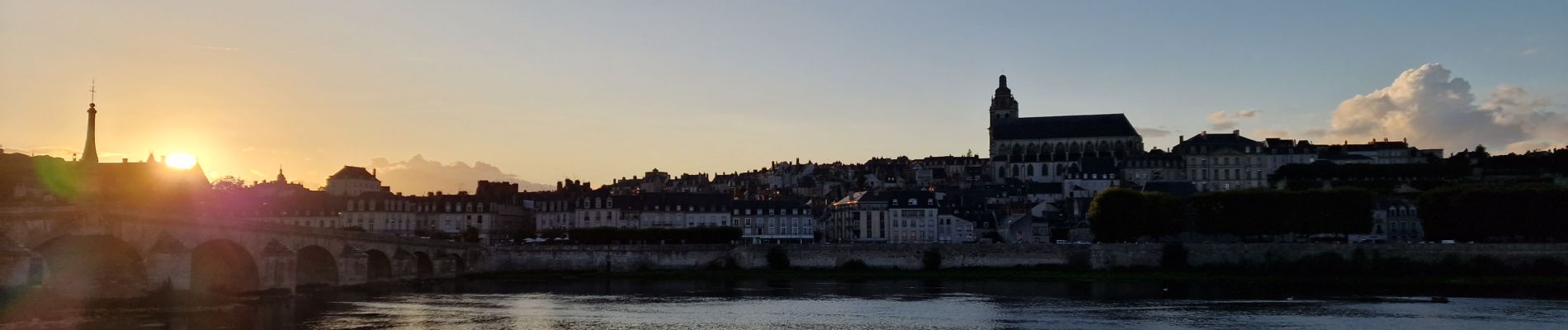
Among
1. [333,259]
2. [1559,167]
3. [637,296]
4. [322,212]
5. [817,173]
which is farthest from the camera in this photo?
[817,173]

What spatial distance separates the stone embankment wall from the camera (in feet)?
232

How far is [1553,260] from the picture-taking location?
68.4 metres

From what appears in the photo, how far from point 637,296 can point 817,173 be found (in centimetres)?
9621

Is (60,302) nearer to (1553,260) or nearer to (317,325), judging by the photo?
(317,325)

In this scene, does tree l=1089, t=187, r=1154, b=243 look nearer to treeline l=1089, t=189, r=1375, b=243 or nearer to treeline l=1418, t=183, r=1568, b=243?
treeline l=1089, t=189, r=1375, b=243

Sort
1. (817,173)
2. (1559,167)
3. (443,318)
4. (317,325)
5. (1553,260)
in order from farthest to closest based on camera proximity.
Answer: (817,173) < (1559,167) < (1553,260) < (443,318) < (317,325)

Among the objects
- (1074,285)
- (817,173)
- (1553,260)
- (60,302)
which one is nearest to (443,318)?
(60,302)

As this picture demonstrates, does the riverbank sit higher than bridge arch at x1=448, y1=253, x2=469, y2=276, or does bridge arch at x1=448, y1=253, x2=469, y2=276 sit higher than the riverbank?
bridge arch at x1=448, y1=253, x2=469, y2=276

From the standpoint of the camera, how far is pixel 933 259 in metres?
76.9

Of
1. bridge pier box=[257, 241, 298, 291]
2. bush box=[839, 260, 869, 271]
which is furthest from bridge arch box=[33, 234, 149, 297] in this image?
bush box=[839, 260, 869, 271]

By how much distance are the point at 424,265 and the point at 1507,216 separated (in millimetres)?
57048

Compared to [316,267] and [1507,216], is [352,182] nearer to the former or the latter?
[316,267]

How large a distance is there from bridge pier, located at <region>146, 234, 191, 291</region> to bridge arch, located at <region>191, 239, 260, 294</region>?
3.41m

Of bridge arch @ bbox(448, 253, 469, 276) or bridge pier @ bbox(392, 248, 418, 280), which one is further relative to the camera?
bridge arch @ bbox(448, 253, 469, 276)
